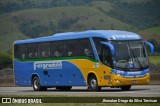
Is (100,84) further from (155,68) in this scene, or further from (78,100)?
(155,68)

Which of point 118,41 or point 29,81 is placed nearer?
point 118,41

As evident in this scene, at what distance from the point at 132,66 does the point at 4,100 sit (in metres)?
10.1

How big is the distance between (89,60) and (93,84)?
4.22 ft

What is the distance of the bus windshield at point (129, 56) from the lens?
29.5 meters

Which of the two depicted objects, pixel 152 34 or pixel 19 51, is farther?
pixel 152 34

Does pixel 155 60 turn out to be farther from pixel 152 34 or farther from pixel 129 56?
pixel 152 34

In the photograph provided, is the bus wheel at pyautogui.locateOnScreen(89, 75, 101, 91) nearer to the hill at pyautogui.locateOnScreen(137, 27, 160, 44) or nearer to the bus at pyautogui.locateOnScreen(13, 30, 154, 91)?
the bus at pyautogui.locateOnScreen(13, 30, 154, 91)

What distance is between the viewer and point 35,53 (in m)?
35.6

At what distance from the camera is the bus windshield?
29453 mm

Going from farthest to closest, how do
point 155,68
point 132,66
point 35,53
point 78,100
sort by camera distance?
point 155,68 < point 35,53 < point 132,66 < point 78,100

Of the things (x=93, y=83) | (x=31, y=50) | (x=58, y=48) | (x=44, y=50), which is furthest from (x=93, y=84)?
(x=31, y=50)

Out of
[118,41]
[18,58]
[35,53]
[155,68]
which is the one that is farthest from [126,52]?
[155,68]

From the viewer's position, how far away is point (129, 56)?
2959cm

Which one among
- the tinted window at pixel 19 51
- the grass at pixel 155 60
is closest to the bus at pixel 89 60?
the tinted window at pixel 19 51
